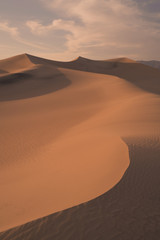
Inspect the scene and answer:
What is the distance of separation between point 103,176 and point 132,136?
2.25m

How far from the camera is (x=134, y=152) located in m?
4.19

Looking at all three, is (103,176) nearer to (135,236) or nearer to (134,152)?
(134,152)

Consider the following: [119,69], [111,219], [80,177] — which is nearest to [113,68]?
[119,69]

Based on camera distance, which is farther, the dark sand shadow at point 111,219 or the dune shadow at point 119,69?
the dune shadow at point 119,69

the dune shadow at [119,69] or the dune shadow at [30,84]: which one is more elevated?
the dune shadow at [119,69]

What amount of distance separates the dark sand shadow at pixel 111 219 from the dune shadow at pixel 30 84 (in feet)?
47.2

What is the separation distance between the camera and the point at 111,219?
2533mm

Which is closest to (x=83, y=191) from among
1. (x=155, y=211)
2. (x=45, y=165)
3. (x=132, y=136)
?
(x=155, y=211)

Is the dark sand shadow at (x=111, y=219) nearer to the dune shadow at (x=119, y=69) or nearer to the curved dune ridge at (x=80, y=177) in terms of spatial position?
the curved dune ridge at (x=80, y=177)

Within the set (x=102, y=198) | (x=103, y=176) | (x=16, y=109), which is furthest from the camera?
(x=16, y=109)

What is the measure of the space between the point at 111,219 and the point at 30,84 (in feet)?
62.9

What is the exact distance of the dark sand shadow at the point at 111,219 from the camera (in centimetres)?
235

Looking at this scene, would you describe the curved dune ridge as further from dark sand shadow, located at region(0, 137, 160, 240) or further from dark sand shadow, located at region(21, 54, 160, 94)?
dark sand shadow, located at region(21, 54, 160, 94)

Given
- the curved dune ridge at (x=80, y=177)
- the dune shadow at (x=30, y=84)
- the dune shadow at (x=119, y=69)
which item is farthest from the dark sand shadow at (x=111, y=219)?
the dune shadow at (x=119, y=69)
